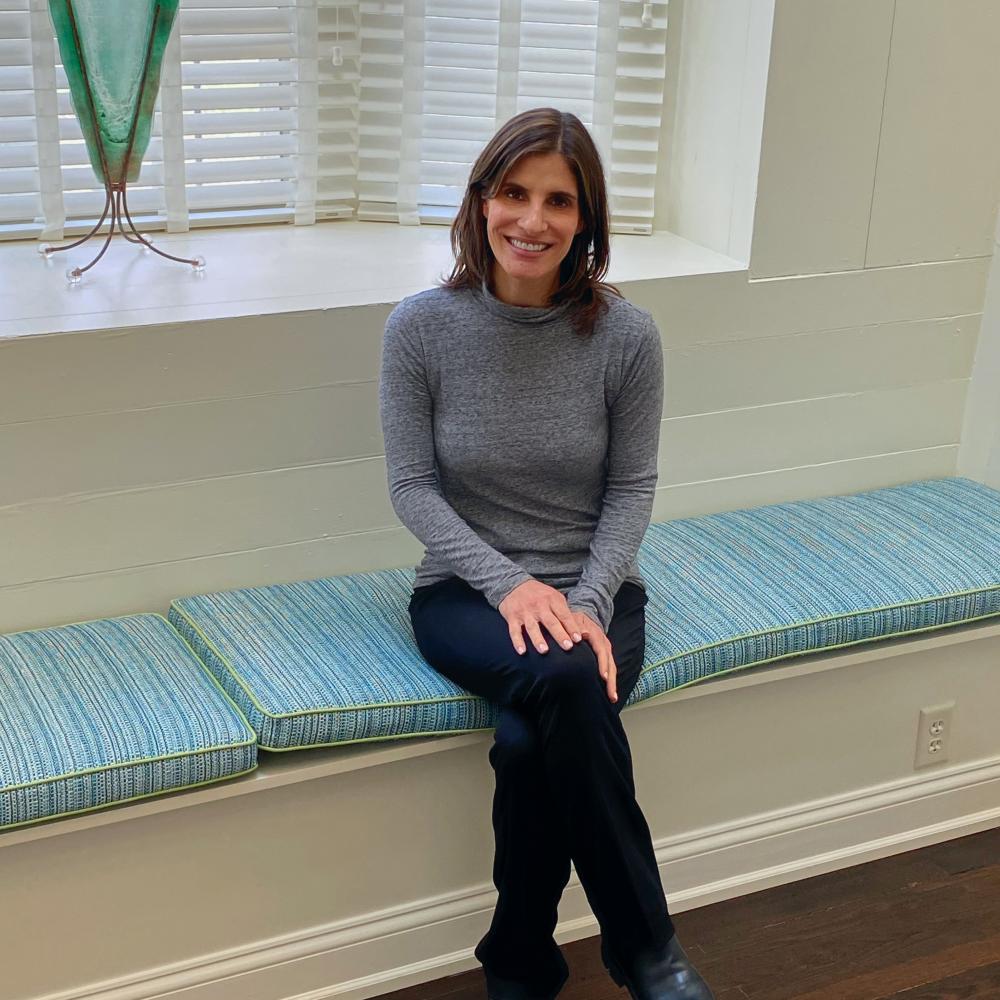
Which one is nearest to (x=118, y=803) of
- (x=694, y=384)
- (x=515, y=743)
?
(x=515, y=743)

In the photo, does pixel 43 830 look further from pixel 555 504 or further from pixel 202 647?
pixel 555 504

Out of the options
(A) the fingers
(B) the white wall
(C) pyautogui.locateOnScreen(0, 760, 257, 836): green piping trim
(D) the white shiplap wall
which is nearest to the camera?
(C) pyautogui.locateOnScreen(0, 760, 257, 836): green piping trim

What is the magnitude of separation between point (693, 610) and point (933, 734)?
0.55 metres

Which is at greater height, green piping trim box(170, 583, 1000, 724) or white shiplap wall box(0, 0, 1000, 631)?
white shiplap wall box(0, 0, 1000, 631)

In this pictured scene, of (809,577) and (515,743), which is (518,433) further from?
(809,577)

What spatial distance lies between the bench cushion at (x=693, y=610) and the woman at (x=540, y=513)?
65 mm

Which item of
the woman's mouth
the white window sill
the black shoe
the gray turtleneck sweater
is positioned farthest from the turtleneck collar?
the black shoe

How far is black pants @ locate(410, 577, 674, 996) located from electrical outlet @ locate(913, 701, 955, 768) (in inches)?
29.3

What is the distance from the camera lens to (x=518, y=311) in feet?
6.45

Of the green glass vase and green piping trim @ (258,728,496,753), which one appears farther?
the green glass vase

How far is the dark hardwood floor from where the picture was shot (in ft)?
6.69

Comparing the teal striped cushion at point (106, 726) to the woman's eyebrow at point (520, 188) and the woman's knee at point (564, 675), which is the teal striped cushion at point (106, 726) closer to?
the woman's knee at point (564, 675)

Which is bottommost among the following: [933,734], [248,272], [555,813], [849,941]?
[849,941]

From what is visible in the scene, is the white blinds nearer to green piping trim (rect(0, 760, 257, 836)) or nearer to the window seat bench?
the window seat bench
